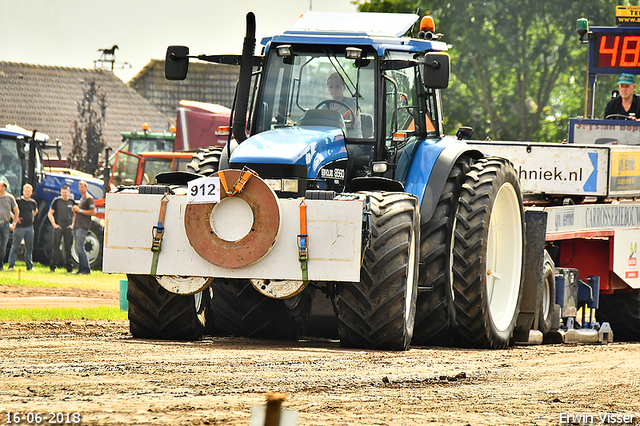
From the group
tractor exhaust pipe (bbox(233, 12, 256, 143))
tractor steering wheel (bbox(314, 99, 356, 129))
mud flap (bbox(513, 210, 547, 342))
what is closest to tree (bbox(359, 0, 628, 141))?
mud flap (bbox(513, 210, 547, 342))

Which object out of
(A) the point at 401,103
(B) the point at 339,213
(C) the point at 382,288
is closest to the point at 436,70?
(A) the point at 401,103

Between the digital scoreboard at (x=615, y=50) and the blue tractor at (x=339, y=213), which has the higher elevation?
the digital scoreboard at (x=615, y=50)

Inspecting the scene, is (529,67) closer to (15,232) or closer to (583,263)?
(15,232)

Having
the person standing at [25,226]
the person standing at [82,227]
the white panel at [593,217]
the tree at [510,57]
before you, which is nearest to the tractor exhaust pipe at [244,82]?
the white panel at [593,217]

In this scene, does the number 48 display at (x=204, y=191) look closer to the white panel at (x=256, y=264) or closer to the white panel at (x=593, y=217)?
the white panel at (x=256, y=264)

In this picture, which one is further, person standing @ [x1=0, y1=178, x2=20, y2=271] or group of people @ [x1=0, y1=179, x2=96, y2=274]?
group of people @ [x1=0, y1=179, x2=96, y2=274]

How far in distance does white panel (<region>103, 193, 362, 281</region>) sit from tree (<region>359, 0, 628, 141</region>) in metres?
29.3

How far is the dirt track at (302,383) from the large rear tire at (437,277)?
43 cm

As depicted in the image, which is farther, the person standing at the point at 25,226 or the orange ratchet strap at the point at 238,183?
the person standing at the point at 25,226

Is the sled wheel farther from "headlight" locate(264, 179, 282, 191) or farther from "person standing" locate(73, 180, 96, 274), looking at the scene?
"headlight" locate(264, 179, 282, 191)

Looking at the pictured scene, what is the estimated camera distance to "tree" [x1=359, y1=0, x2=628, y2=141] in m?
36.0

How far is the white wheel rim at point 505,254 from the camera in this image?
9867mm

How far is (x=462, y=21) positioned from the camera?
3578 cm

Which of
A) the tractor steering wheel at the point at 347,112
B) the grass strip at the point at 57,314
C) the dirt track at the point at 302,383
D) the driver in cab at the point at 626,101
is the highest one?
the driver in cab at the point at 626,101
